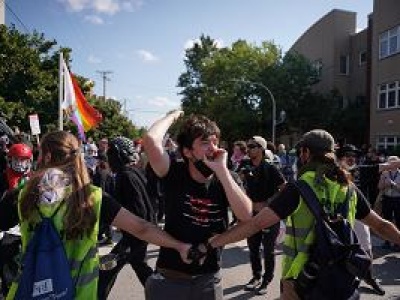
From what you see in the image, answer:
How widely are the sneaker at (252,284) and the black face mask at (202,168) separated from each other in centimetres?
378

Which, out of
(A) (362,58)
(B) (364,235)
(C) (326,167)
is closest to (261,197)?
(B) (364,235)

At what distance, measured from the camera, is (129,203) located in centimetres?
552

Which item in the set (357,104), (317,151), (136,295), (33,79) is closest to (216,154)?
(317,151)

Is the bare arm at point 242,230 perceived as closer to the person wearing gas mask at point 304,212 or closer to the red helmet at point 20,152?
the person wearing gas mask at point 304,212

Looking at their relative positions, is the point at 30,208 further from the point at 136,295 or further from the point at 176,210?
the point at 136,295

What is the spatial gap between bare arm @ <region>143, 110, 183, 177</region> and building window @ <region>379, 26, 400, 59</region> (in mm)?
25363

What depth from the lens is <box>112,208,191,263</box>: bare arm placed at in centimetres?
281

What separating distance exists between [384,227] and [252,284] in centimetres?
336

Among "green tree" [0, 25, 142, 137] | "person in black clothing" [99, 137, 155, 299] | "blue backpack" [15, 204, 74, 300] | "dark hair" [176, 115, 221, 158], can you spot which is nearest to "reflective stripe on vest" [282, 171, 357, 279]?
"dark hair" [176, 115, 221, 158]

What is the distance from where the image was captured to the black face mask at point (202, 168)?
124 inches

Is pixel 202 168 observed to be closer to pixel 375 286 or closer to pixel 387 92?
pixel 375 286

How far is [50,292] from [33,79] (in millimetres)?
20145

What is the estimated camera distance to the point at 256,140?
22.6 feet

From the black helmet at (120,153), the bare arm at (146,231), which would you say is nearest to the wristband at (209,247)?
the bare arm at (146,231)
